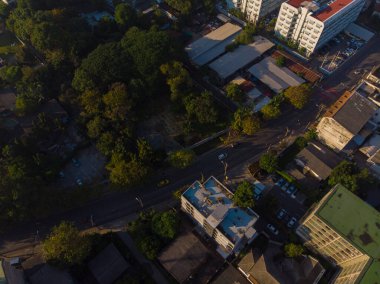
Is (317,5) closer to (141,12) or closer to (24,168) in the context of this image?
(141,12)

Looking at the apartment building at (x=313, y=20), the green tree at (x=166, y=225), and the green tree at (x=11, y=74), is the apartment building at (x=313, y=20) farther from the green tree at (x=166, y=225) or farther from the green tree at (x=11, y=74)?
the green tree at (x=11, y=74)

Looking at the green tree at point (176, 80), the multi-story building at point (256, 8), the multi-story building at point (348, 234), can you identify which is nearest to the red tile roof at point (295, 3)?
the multi-story building at point (256, 8)

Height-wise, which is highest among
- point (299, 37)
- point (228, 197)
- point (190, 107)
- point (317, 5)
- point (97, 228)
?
point (317, 5)

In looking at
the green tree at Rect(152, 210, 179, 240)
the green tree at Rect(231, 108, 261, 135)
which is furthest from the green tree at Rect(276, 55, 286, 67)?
the green tree at Rect(152, 210, 179, 240)

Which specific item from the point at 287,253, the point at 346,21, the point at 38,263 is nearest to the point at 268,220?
the point at 287,253

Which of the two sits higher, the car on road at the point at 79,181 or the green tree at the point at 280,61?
the green tree at the point at 280,61


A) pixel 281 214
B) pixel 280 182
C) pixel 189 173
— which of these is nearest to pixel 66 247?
pixel 189 173
